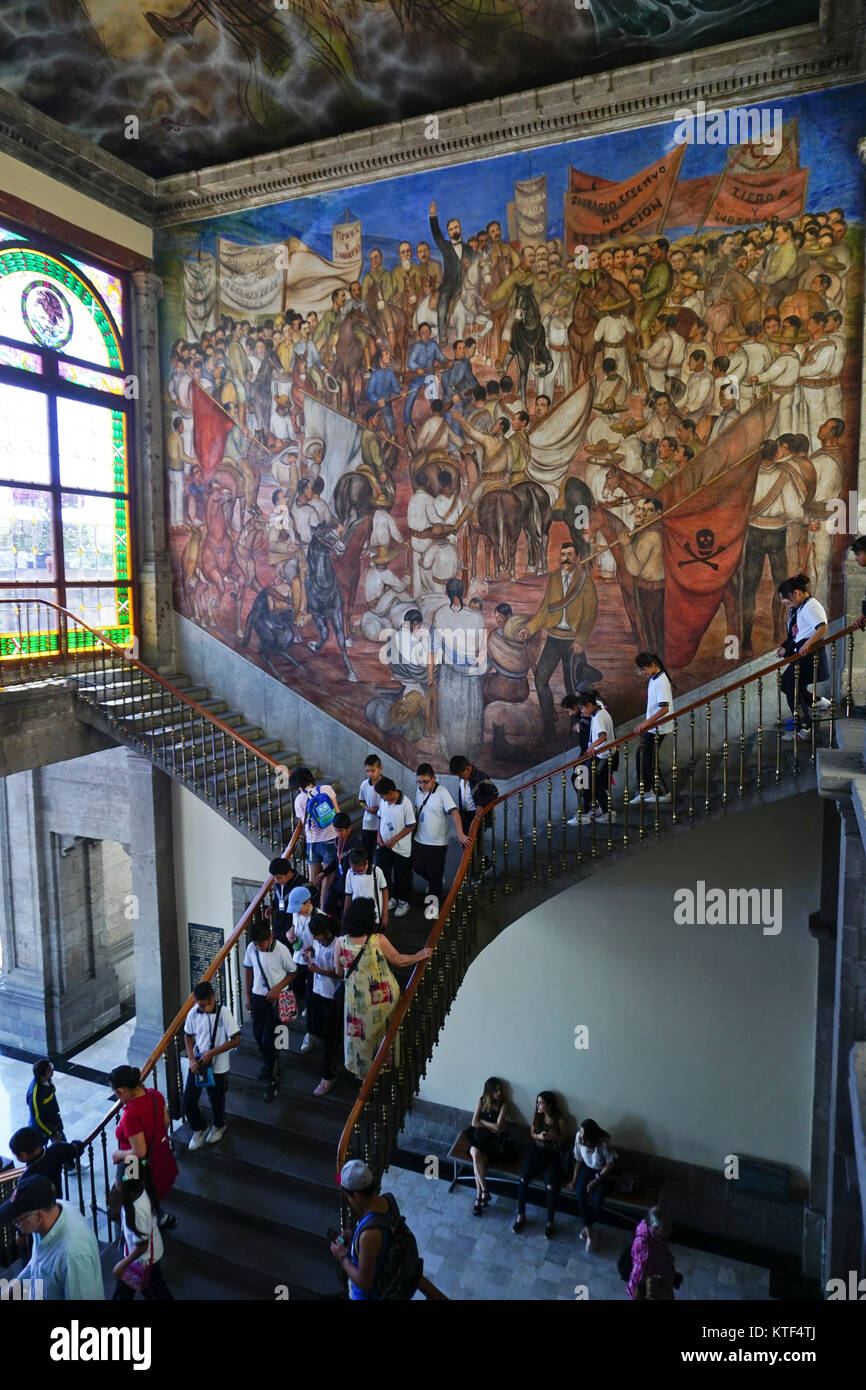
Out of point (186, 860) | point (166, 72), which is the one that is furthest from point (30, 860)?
point (166, 72)

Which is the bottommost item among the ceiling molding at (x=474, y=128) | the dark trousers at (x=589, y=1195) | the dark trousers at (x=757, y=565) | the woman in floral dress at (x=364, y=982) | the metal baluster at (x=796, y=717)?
the dark trousers at (x=589, y=1195)

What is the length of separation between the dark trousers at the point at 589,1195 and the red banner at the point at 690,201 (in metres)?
9.73

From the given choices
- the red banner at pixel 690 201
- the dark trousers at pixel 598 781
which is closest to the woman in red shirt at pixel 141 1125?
the dark trousers at pixel 598 781

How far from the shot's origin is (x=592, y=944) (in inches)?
387

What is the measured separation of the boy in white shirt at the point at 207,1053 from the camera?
5727mm

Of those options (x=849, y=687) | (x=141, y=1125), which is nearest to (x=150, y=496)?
(x=141, y=1125)

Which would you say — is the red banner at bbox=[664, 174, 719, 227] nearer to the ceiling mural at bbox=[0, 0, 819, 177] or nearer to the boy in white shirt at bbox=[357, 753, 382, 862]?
the ceiling mural at bbox=[0, 0, 819, 177]

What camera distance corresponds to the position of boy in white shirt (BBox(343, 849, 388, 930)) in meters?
6.02

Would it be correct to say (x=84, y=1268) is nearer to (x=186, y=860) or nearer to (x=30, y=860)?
(x=186, y=860)

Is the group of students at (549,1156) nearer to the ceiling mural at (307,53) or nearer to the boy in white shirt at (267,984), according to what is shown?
the boy in white shirt at (267,984)

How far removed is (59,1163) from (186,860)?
6.86 metres

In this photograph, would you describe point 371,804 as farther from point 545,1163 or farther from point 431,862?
point 545,1163

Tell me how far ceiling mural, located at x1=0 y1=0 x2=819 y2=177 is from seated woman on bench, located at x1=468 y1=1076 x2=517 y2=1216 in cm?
1114
